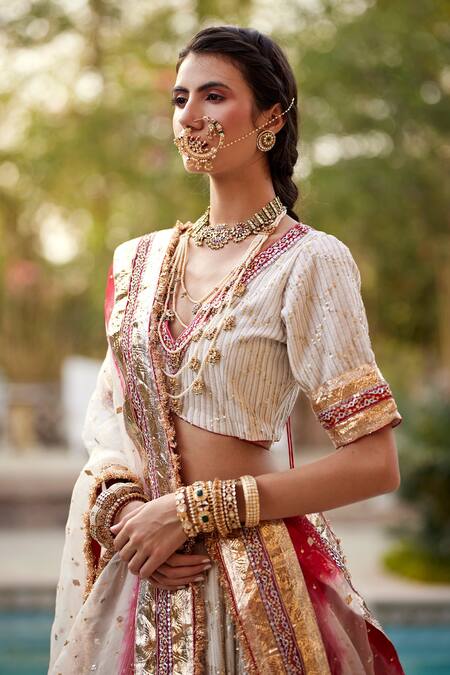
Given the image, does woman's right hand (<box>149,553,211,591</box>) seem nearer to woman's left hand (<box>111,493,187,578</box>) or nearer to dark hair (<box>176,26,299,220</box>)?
woman's left hand (<box>111,493,187,578</box>)

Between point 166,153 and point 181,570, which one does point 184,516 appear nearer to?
point 181,570

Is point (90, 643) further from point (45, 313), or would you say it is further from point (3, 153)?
point (45, 313)

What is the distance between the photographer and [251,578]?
4.95ft

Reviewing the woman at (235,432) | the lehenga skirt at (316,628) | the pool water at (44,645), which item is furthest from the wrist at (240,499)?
the pool water at (44,645)

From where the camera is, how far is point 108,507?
156 cm

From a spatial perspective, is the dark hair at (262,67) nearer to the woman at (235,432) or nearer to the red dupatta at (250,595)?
the woman at (235,432)

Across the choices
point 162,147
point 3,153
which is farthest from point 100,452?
point 3,153

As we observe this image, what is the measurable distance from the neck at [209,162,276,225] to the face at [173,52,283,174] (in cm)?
4

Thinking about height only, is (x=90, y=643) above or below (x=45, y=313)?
below

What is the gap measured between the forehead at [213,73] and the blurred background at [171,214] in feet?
5.87

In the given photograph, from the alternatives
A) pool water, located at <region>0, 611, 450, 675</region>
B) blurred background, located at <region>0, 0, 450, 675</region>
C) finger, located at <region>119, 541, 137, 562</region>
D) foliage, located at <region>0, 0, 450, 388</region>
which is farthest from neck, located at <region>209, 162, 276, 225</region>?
pool water, located at <region>0, 611, 450, 675</region>

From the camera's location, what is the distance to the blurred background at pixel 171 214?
5621 mm

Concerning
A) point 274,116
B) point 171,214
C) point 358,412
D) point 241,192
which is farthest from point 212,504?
point 171,214

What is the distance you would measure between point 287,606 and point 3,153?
859 cm
